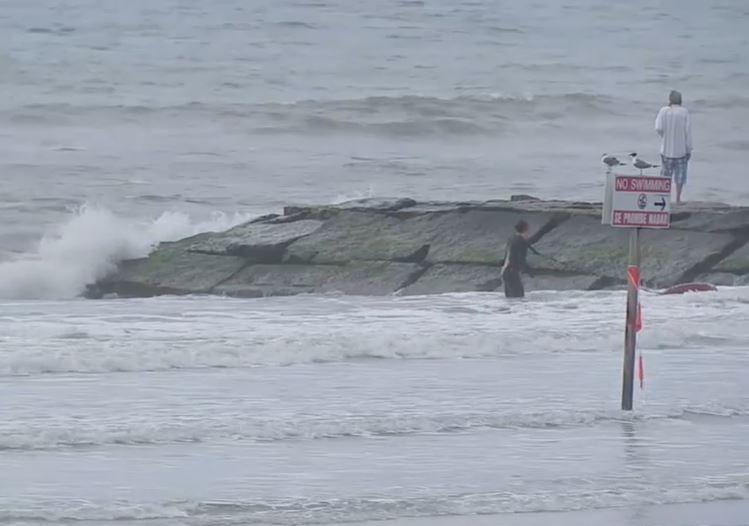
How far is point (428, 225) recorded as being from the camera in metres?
19.1

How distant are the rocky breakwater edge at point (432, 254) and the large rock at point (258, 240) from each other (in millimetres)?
16

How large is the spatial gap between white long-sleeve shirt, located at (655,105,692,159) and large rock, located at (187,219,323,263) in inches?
159

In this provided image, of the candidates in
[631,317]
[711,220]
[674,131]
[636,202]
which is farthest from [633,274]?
[674,131]

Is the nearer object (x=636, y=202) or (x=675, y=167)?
(x=636, y=202)

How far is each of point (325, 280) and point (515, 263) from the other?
2141 millimetres

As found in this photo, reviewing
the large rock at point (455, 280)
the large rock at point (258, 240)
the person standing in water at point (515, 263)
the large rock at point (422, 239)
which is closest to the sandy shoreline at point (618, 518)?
the person standing in water at point (515, 263)

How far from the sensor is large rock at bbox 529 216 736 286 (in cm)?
1827

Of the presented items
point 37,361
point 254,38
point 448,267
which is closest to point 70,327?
point 37,361

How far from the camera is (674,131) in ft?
64.2

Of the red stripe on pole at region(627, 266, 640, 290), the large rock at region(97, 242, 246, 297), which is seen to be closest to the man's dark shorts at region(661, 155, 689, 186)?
the large rock at region(97, 242, 246, 297)

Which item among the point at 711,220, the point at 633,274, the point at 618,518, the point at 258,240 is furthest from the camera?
the point at 258,240

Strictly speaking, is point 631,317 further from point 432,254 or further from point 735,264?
point 432,254

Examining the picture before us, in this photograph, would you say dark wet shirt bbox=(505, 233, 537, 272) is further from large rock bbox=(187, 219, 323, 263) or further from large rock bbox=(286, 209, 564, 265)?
large rock bbox=(187, 219, 323, 263)

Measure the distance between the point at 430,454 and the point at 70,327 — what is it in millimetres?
5929
